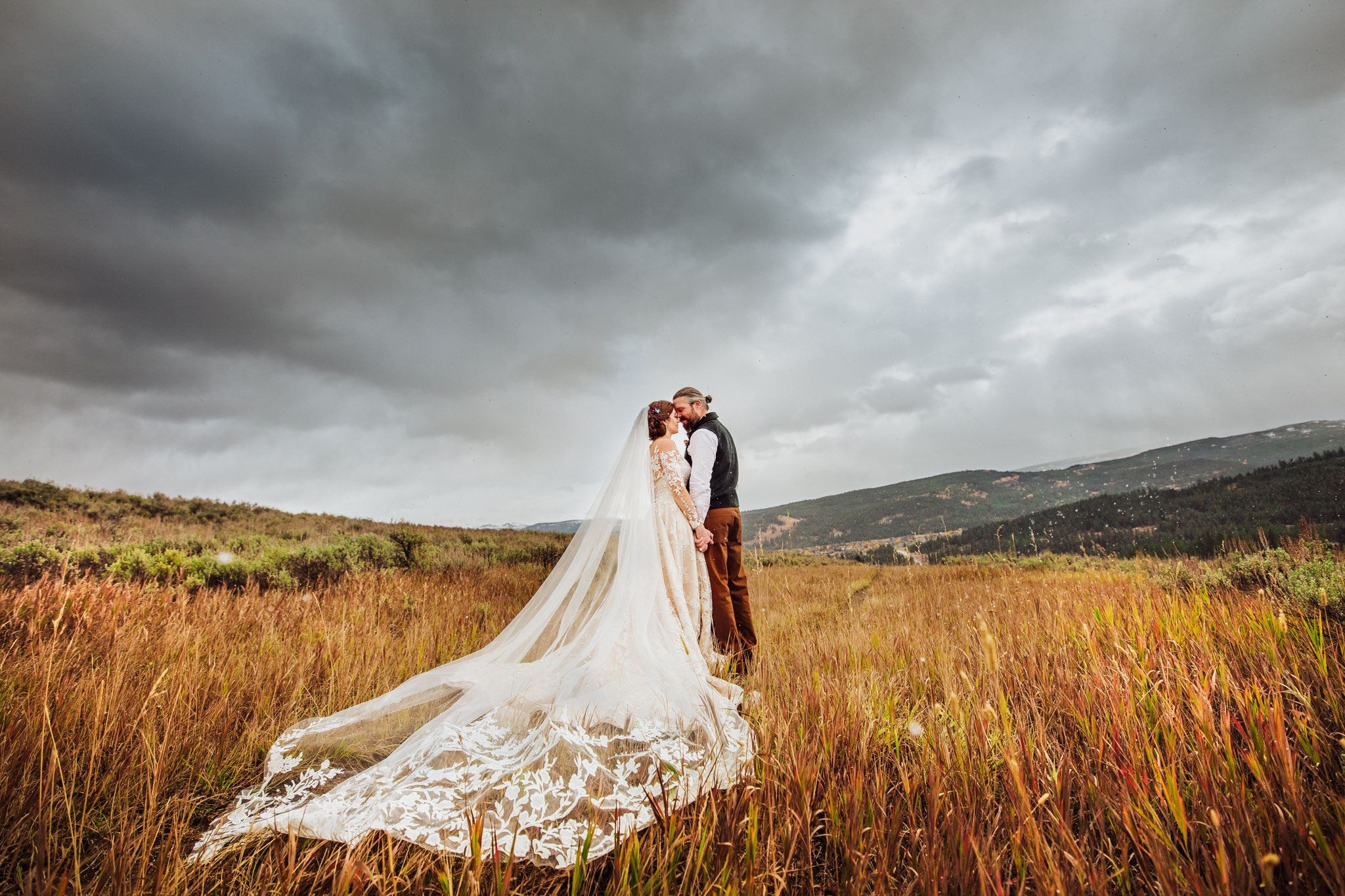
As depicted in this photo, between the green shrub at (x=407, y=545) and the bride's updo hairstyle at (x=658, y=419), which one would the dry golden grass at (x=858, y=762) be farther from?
the green shrub at (x=407, y=545)

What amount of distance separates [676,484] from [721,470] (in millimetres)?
751

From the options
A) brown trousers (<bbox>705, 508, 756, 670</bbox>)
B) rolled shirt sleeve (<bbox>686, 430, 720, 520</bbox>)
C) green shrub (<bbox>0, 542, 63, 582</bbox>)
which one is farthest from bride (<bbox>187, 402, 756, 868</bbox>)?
green shrub (<bbox>0, 542, 63, 582</bbox>)

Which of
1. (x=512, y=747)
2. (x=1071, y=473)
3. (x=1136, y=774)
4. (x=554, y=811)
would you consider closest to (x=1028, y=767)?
(x=1136, y=774)

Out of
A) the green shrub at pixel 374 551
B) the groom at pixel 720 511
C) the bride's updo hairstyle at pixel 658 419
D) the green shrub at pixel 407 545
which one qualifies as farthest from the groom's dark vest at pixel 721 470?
the green shrub at pixel 407 545

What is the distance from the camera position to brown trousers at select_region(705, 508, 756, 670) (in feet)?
17.5

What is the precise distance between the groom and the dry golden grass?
0.86 metres

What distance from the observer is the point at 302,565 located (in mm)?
8938

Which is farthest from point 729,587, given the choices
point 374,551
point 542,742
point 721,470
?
point 374,551

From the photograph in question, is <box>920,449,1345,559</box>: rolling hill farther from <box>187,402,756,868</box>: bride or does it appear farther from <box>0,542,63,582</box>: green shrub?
<box>0,542,63,582</box>: green shrub

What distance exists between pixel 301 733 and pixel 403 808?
1.18 metres

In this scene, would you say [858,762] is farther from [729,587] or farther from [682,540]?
[729,587]

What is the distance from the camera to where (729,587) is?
5781 mm

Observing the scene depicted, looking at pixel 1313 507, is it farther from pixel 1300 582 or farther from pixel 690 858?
pixel 690 858

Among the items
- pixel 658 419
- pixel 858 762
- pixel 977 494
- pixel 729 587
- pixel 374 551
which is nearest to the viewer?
pixel 858 762
